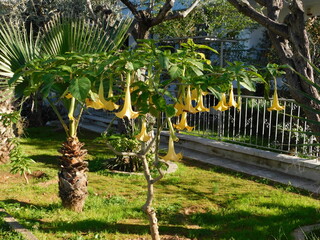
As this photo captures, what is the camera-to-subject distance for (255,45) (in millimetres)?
16328

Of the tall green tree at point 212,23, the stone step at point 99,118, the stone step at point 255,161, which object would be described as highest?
the tall green tree at point 212,23

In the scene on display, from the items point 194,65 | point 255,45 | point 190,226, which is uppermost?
point 255,45

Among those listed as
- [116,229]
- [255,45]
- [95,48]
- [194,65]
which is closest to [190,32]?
[255,45]

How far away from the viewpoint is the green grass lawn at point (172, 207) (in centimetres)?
456

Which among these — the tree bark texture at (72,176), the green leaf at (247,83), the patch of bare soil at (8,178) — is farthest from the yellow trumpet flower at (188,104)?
the patch of bare soil at (8,178)

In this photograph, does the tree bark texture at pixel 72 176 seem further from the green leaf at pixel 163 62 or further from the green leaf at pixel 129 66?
the green leaf at pixel 163 62

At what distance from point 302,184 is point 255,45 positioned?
34.6 feet

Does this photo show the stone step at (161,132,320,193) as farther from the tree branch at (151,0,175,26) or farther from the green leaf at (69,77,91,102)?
the green leaf at (69,77,91,102)

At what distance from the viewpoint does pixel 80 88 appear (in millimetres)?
2412

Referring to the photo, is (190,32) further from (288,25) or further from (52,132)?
(288,25)

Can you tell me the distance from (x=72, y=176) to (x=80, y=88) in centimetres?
280

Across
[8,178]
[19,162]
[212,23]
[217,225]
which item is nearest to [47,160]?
[8,178]

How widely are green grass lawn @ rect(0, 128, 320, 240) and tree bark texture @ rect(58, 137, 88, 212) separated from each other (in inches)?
6.3

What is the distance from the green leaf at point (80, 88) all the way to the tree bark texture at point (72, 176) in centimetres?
268
